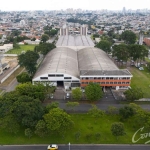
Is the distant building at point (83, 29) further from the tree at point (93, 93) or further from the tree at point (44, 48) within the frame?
the tree at point (93, 93)

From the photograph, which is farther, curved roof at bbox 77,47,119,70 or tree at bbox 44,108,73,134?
curved roof at bbox 77,47,119,70

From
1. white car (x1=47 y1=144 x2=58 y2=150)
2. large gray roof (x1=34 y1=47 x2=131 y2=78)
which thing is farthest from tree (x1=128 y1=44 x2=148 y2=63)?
white car (x1=47 y1=144 x2=58 y2=150)

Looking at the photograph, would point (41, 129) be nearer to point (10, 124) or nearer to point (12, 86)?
point (10, 124)

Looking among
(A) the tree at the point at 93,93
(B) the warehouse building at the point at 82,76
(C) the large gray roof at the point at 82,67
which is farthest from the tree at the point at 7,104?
(C) the large gray roof at the point at 82,67

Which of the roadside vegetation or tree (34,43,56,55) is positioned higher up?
tree (34,43,56,55)

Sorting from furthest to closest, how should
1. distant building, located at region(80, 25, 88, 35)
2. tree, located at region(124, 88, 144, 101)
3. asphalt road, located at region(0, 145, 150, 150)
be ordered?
distant building, located at region(80, 25, 88, 35)
tree, located at region(124, 88, 144, 101)
asphalt road, located at region(0, 145, 150, 150)

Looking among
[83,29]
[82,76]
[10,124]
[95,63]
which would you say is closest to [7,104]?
[10,124]

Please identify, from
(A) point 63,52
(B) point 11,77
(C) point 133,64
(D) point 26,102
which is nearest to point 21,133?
(D) point 26,102

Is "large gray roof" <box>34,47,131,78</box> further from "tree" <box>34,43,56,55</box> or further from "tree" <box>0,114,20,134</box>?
"tree" <box>0,114,20,134</box>
